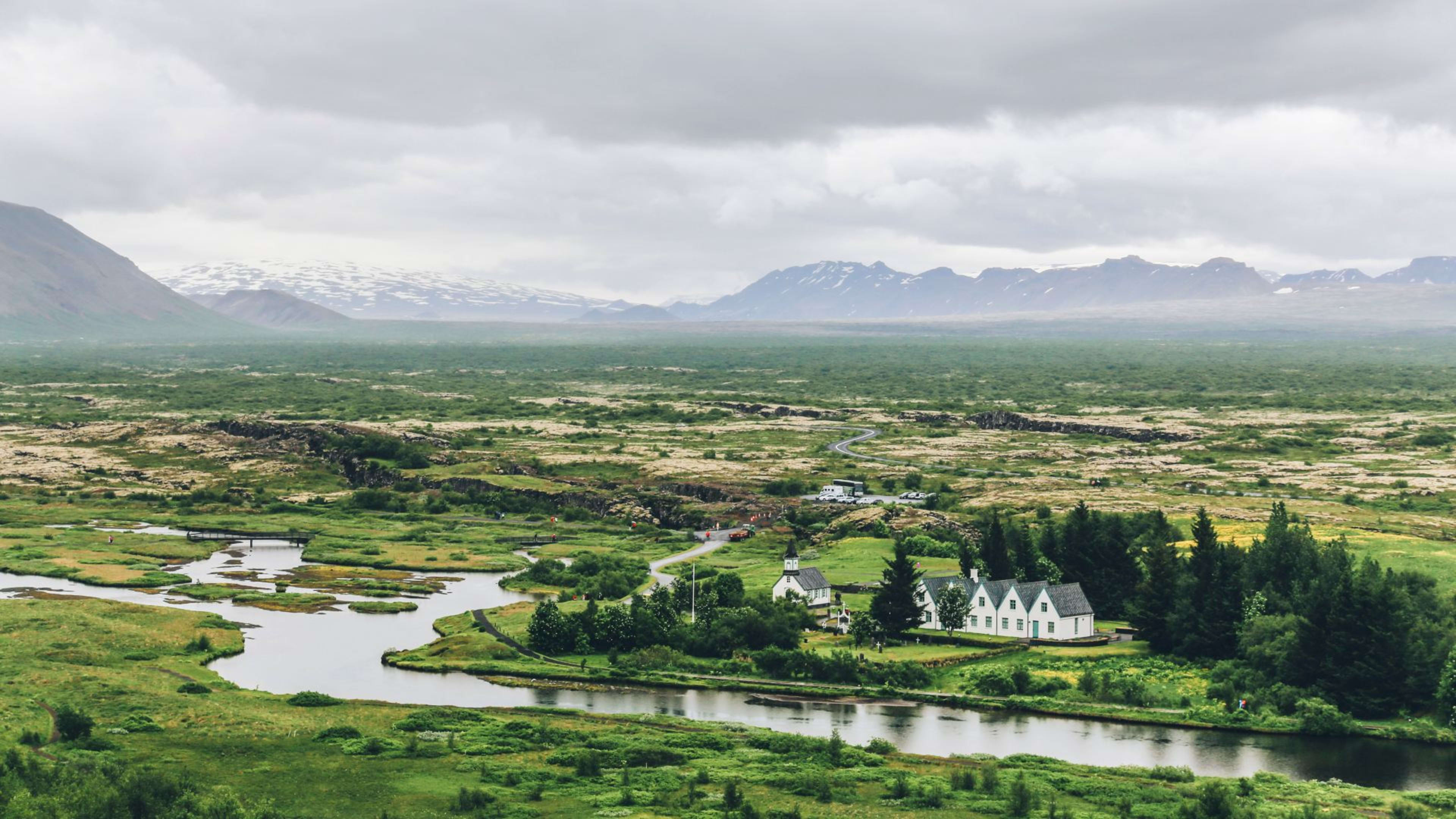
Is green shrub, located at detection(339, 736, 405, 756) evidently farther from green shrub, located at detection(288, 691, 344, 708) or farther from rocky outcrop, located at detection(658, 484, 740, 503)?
rocky outcrop, located at detection(658, 484, 740, 503)

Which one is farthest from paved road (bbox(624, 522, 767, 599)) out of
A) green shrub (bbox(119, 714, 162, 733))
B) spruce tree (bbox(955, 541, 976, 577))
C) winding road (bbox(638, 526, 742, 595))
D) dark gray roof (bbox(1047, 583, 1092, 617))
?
green shrub (bbox(119, 714, 162, 733))

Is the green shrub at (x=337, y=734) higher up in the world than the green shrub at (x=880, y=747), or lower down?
higher up

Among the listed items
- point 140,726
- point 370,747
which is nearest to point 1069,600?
point 370,747

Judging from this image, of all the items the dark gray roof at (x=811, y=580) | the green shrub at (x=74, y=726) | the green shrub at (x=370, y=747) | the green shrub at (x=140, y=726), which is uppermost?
the dark gray roof at (x=811, y=580)

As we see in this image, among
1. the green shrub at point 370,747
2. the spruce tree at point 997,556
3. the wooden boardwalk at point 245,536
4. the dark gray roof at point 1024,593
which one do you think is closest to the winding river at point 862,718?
the green shrub at point 370,747

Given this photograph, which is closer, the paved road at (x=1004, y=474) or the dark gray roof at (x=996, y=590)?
the dark gray roof at (x=996, y=590)

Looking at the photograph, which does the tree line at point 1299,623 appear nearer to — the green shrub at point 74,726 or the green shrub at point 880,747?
the green shrub at point 880,747
